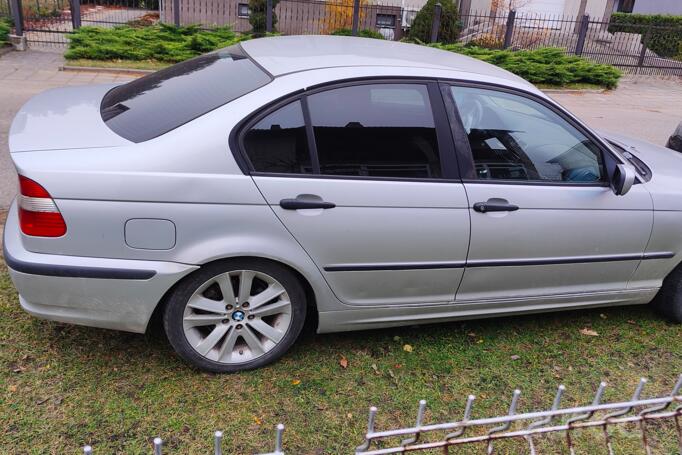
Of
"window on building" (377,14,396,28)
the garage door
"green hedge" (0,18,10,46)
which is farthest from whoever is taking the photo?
the garage door

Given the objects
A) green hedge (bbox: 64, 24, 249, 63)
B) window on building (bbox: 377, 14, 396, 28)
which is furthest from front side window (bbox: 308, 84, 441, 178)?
window on building (bbox: 377, 14, 396, 28)

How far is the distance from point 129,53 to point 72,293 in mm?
10575

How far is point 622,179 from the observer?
3.38 meters

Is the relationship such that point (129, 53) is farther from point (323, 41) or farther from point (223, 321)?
point (223, 321)

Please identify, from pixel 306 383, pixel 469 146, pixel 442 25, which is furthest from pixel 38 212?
pixel 442 25

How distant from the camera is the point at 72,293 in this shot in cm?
284

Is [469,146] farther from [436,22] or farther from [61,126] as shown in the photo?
[436,22]

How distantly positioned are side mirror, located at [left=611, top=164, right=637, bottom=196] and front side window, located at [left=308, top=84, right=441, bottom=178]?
107 cm

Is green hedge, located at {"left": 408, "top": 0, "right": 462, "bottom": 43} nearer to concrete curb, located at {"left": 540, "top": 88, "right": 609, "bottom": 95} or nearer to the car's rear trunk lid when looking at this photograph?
concrete curb, located at {"left": 540, "top": 88, "right": 609, "bottom": 95}

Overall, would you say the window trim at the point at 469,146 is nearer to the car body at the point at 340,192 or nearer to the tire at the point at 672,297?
the car body at the point at 340,192

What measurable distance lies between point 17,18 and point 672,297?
1387 centimetres

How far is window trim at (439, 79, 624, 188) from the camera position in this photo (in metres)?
3.27

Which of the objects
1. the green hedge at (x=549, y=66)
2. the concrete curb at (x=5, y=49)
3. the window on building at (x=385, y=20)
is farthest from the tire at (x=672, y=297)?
the window on building at (x=385, y=20)

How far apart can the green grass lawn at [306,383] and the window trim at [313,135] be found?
1.07 m
